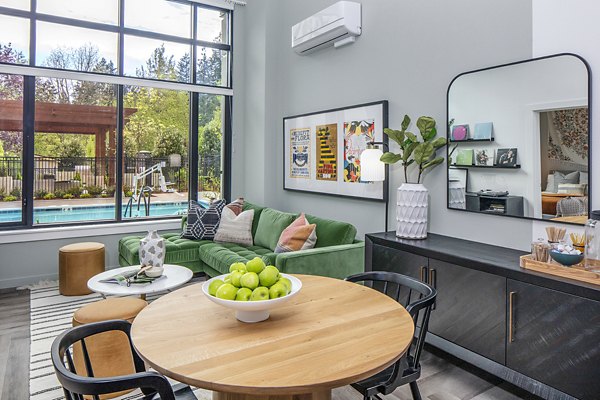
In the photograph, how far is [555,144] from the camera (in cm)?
245

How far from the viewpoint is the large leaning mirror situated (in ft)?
7.81

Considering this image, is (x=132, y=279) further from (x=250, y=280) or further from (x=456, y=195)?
(x=456, y=195)

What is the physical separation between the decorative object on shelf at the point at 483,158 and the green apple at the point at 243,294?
6.76 ft

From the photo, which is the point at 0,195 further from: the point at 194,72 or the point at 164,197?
the point at 194,72

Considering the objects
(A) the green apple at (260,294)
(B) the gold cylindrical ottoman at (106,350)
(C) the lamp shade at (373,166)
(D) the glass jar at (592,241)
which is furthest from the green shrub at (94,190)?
(D) the glass jar at (592,241)

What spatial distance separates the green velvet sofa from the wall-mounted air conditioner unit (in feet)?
5.84

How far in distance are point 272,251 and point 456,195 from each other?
1.99 m

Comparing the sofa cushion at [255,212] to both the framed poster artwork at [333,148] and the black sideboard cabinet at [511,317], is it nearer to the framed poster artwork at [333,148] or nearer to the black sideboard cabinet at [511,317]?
the framed poster artwork at [333,148]

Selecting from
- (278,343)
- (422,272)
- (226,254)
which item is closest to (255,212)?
(226,254)

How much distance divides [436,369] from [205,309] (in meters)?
1.80

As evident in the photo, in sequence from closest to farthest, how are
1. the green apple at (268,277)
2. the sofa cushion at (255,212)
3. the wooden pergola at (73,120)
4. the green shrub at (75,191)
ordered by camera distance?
the green apple at (268,277) < the wooden pergola at (73,120) < the sofa cushion at (255,212) < the green shrub at (75,191)

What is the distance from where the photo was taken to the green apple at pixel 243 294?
1.48 meters

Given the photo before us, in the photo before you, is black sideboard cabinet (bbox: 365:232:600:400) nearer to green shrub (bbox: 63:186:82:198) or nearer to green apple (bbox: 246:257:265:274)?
green apple (bbox: 246:257:265:274)

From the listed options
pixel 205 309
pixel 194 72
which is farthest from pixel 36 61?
pixel 205 309
